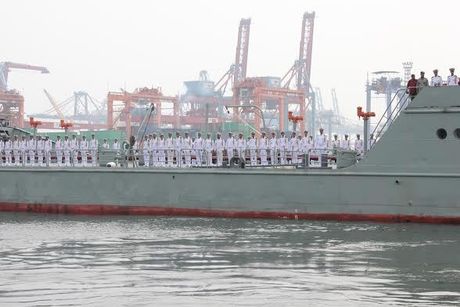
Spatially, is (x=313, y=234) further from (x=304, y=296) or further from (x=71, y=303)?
(x=71, y=303)

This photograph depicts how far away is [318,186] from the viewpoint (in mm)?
18844

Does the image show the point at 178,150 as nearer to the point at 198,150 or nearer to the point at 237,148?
the point at 198,150

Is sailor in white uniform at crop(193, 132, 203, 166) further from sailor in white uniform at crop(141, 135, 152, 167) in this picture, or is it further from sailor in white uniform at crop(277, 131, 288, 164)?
sailor in white uniform at crop(277, 131, 288, 164)

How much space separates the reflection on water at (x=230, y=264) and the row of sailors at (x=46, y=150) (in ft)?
16.9

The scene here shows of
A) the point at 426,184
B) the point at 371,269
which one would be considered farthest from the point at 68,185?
the point at 371,269

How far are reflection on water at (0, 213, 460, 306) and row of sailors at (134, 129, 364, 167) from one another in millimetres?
2720

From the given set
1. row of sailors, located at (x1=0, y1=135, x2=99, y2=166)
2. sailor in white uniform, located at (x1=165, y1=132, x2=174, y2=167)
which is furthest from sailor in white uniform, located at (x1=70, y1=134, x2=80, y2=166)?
sailor in white uniform, located at (x1=165, y1=132, x2=174, y2=167)

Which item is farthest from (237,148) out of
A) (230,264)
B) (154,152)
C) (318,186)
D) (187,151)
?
(230,264)

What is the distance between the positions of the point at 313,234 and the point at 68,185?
927 cm

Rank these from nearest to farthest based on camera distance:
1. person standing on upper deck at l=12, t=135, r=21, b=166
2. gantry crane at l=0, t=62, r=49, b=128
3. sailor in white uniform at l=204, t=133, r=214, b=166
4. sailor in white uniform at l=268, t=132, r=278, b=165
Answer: sailor in white uniform at l=268, t=132, r=278, b=165 < sailor in white uniform at l=204, t=133, r=214, b=166 < person standing on upper deck at l=12, t=135, r=21, b=166 < gantry crane at l=0, t=62, r=49, b=128

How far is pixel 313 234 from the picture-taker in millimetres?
16328

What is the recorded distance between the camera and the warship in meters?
17.5

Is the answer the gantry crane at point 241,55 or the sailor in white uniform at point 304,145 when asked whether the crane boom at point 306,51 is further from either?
the sailor in white uniform at point 304,145

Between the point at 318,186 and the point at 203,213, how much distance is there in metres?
3.54
